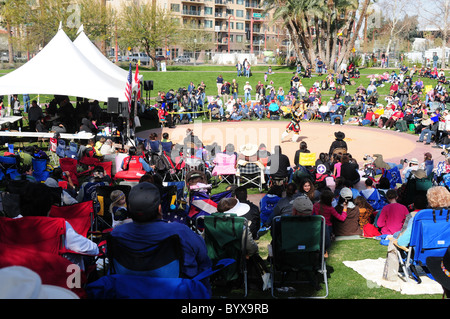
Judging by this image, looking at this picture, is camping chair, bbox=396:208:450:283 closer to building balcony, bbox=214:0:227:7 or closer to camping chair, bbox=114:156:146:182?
camping chair, bbox=114:156:146:182

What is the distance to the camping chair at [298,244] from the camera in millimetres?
5340

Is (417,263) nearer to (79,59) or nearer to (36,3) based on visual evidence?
(79,59)

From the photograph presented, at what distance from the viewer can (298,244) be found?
5.36 m

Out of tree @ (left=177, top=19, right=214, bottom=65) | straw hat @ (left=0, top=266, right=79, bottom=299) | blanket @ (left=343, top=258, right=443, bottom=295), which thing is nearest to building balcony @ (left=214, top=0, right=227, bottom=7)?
tree @ (left=177, top=19, right=214, bottom=65)

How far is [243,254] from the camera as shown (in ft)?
17.2

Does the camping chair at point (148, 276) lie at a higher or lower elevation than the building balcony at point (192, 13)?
lower

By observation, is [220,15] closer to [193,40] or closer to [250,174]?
[193,40]

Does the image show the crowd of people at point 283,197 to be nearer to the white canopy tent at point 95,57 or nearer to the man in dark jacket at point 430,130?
the man in dark jacket at point 430,130

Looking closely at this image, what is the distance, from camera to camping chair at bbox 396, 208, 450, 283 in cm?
538

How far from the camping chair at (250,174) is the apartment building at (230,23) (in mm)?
69748

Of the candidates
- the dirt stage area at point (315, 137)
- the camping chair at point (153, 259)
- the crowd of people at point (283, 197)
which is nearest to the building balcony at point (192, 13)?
the dirt stage area at point (315, 137)

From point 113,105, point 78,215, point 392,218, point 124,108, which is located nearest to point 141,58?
point 124,108

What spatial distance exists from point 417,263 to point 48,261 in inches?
181
